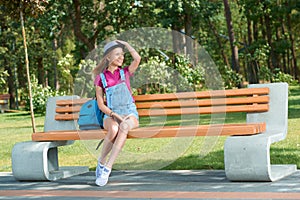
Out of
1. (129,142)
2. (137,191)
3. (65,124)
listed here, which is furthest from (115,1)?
(137,191)

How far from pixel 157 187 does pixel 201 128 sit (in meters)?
0.70

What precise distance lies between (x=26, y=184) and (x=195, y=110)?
198 cm

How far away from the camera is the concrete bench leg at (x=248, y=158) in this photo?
19.5 feet

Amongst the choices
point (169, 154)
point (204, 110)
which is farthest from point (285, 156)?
point (169, 154)

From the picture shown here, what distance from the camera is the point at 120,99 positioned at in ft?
22.2

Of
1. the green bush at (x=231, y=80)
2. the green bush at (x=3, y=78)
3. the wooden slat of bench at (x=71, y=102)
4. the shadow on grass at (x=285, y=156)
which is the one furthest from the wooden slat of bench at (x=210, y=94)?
the green bush at (x=3, y=78)

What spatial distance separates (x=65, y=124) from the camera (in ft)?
25.3

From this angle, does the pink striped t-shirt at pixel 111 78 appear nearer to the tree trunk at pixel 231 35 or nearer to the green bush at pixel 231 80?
the green bush at pixel 231 80

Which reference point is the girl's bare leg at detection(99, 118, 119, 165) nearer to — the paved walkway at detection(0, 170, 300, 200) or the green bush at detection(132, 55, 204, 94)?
the paved walkway at detection(0, 170, 300, 200)

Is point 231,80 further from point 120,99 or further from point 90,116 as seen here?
point 120,99

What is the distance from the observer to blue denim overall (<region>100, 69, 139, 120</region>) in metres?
6.75

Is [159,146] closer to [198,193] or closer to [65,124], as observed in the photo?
[65,124]

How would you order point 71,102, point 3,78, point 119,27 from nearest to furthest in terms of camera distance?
point 71,102 < point 119,27 < point 3,78

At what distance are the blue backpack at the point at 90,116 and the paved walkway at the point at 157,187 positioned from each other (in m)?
0.59
